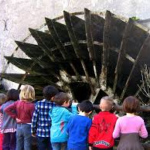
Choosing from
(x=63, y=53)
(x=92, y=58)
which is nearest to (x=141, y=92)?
(x=92, y=58)

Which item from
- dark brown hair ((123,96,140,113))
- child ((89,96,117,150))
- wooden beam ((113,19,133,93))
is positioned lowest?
child ((89,96,117,150))

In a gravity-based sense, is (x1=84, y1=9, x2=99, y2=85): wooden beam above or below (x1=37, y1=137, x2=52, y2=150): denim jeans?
above

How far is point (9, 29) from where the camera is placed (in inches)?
390

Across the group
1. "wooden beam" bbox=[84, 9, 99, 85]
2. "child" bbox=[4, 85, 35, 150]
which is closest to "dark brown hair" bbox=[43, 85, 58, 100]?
"child" bbox=[4, 85, 35, 150]

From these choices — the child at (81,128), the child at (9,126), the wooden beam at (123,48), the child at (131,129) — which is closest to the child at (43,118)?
the child at (81,128)

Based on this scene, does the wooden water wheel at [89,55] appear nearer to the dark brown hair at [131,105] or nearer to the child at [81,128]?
the child at [81,128]

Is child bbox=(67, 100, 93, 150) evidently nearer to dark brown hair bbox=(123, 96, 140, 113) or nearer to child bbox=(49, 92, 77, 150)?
child bbox=(49, 92, 77, 150)

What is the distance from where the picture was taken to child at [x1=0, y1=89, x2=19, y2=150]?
4906 millimetres

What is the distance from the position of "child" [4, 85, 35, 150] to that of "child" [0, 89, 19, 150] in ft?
0.82

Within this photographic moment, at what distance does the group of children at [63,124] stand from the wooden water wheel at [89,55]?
2161 millimetres

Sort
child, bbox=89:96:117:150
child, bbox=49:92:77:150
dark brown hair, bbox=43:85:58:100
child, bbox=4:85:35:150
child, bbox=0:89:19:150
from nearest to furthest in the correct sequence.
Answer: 1. child, bbox=89:96:117:150
2. child, bbox=49:92:77:150
3. dark brown hair, bbox=43:85:58:100
4. child, bbox=4:85:35:150
5. child, bbox=0:89:19:150

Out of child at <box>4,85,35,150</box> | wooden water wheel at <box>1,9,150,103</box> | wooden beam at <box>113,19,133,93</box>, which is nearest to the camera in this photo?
child at <box>4,85,35,150</box>

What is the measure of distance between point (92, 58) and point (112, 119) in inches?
129

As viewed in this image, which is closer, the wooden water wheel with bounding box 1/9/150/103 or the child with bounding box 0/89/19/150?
the child with bounding box 0/89/19/150
